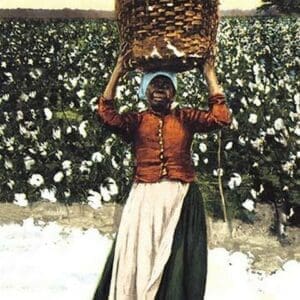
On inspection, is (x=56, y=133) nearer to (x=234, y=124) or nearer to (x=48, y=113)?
(x=48, y=113)

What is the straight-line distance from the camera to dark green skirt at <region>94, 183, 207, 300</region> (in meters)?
3.69

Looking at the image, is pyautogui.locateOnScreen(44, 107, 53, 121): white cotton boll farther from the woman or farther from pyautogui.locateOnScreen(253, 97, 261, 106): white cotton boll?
pyautogui.locateOnScreen(253, 97, 261, 106): white cotton boll

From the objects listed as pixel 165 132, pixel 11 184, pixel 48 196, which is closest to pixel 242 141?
pixel 165 132

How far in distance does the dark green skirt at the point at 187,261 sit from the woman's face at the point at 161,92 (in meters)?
0.26

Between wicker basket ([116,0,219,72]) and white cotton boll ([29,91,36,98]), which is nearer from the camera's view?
wicker basket ([116,0,219,72])

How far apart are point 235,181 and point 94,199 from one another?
1.47 feet

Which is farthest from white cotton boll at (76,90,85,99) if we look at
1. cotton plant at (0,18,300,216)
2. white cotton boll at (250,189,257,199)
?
white cotton boll at (250,189,257,199)

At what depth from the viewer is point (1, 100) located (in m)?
3.91

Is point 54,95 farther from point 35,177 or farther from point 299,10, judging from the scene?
point 299,10

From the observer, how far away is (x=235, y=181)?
12.6ft

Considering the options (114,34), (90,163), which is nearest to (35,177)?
(90,163)

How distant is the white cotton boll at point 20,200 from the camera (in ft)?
12.7

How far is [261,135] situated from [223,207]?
0.86ft

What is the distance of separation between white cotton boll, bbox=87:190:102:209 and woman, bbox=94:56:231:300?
107 mm
